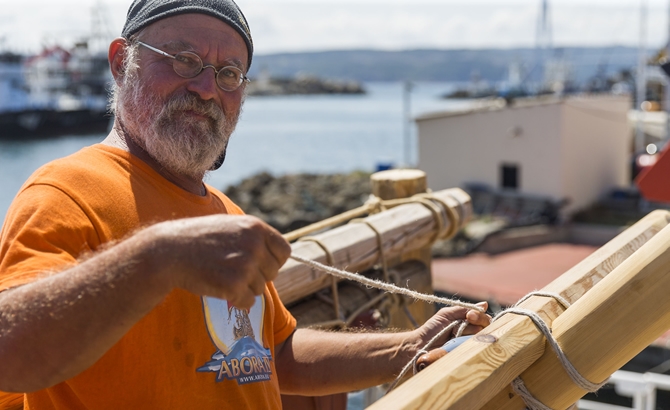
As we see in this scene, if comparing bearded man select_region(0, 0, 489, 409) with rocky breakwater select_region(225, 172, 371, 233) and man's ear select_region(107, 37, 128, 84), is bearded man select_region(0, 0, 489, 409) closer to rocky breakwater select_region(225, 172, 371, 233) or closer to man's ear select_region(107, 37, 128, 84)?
man's ear select_region(107, 37, 128, 84)

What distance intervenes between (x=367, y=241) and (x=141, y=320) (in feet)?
6.66

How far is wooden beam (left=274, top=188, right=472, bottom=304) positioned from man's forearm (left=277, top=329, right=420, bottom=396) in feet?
1.91

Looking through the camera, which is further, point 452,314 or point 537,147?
point 537,147

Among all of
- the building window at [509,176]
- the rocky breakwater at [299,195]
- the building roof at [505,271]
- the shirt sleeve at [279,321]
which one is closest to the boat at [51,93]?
the rocky breakwater at [299,195]

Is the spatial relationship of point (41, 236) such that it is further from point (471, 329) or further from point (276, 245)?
point (471, 329)

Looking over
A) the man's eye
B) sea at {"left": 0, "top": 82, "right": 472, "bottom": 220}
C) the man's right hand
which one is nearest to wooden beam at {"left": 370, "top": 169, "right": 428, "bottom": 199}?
the man's eye

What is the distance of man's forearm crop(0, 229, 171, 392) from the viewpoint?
1.36m

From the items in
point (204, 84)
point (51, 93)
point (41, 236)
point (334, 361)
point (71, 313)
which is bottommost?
point (51, 93)

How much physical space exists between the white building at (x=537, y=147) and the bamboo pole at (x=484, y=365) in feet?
57.8

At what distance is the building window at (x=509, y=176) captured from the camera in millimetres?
20250

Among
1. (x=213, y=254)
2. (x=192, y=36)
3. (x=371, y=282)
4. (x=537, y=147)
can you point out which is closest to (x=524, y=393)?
(x=371, y=282)

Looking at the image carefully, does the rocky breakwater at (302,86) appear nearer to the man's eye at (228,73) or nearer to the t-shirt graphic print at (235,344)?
the man's eye at (228,73)

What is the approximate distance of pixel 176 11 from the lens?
2.00 m

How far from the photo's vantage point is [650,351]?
34.2ft
